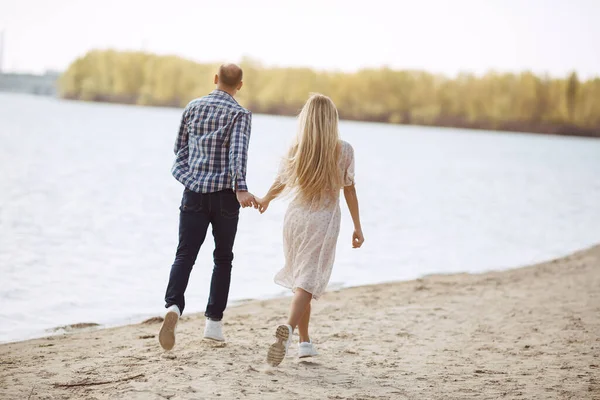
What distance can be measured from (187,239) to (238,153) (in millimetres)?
686

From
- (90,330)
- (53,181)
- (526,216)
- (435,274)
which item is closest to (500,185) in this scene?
(526,216)

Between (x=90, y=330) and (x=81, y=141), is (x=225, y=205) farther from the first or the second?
(x=81, y=141)

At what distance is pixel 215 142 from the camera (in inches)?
199

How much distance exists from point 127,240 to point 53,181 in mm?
10435

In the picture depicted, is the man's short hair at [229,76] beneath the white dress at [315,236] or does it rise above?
above

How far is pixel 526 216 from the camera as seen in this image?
20031mm

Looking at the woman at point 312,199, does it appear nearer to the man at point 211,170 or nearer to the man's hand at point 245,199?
the man's hand at point 245,199

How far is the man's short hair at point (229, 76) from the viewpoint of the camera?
514 centimetres

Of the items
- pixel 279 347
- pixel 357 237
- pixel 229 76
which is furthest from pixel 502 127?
pixel 279 347

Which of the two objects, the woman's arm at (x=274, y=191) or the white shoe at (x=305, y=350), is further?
the white shoe at (x=305, y=350)

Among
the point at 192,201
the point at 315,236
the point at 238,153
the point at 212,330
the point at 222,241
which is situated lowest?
the point at 212,330

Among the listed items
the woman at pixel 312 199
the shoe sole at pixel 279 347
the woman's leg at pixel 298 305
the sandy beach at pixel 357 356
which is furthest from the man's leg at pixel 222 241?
the shoe sole at pixel 279 347

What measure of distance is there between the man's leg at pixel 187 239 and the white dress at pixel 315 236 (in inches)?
22.2

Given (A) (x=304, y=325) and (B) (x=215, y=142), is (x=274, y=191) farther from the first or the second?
(A) (x=304, y=325)
